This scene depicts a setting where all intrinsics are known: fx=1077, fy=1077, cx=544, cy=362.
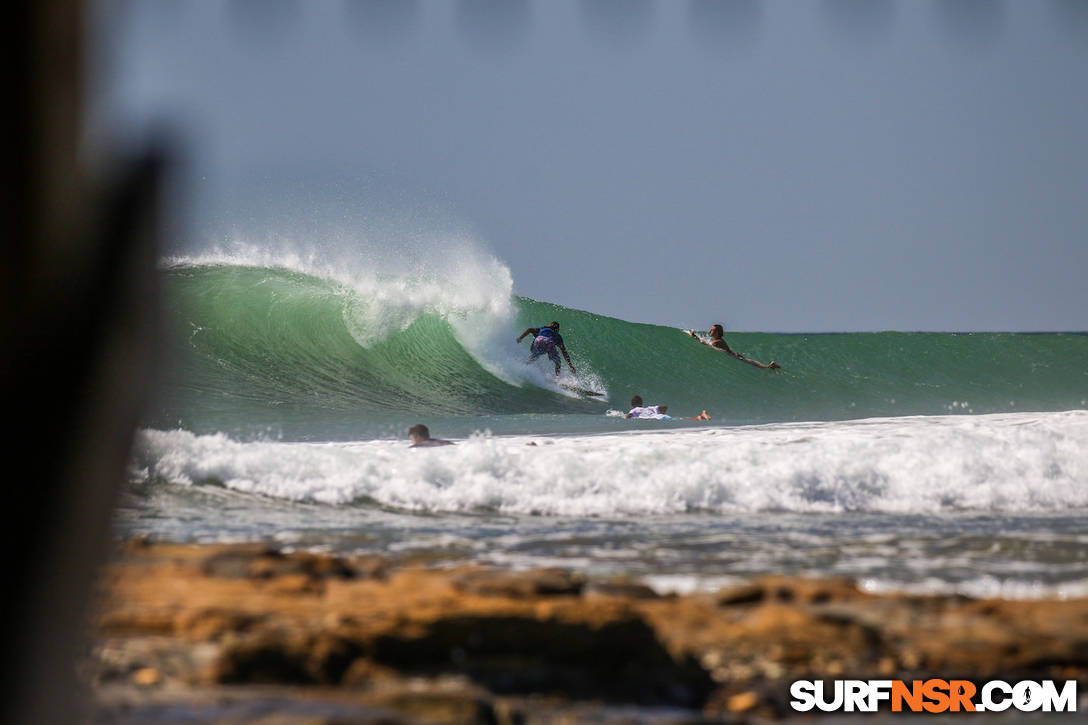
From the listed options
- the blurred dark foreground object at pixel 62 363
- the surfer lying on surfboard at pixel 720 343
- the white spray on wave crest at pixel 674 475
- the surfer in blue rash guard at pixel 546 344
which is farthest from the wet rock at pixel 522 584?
the surfer lying on surfboard at pixel 720 343

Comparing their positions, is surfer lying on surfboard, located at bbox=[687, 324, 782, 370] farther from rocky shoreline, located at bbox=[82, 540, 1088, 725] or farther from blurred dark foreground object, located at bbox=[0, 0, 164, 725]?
blurred dark foreground object, located at bbox=[0, 0, 164, 725]

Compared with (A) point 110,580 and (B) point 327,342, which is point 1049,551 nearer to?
(A) point 110,580

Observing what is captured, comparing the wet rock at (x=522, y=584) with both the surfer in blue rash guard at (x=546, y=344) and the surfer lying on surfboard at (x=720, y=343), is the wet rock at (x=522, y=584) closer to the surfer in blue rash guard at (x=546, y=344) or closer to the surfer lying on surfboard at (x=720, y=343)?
the surfer in blue rash guard at (x=546, y=344)

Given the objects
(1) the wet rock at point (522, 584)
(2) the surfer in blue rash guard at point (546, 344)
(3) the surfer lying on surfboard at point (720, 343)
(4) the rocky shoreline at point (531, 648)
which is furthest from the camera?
(3) the surfer lying on surfboard at point (720, 343)

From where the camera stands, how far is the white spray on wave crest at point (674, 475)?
7.82m

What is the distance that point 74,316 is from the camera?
1.89 feet

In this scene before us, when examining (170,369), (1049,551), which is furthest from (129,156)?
(1049,551)

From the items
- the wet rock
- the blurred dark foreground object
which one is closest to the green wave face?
the wet rock

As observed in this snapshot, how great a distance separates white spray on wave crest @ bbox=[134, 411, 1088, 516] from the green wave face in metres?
4.98

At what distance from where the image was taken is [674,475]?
8070mm

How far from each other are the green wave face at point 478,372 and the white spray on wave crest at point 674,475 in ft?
16.3

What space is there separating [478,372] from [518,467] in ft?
32.9

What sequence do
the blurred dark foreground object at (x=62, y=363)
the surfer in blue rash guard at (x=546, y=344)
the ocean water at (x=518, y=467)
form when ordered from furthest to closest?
the surfer in blue rash guard at (x=546, y=344), the ocean water at (x=518, y=467), the blurred dark foreground object at (x=62, y=363)

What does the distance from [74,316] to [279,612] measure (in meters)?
3.17
